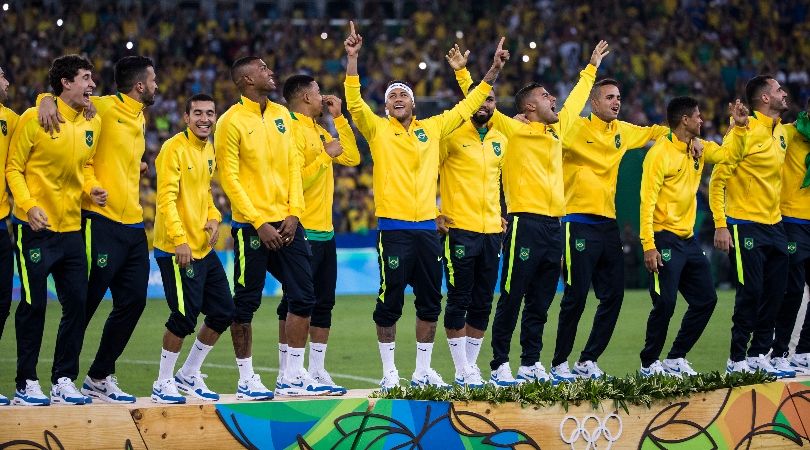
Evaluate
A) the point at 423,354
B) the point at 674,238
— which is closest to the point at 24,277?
the point at 423,354

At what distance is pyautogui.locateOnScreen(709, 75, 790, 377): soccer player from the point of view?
467 inches

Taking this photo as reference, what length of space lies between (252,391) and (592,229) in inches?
139

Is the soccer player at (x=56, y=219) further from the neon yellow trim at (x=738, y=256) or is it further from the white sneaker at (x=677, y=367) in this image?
the neon yellow trim at (x=738, y=256)

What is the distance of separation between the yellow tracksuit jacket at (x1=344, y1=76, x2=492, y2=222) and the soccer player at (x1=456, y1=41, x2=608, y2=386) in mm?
771

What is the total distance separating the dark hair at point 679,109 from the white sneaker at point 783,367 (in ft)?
8.02

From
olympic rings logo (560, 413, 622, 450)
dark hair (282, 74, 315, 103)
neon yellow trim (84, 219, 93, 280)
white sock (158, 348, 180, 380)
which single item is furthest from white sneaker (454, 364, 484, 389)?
neon yellow trim (84, 219, 93, 280)

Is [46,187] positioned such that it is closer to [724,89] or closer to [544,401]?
[544,401]

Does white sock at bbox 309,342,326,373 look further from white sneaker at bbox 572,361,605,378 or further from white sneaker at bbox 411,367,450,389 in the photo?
white sneaker at bbox 572,361,605,378

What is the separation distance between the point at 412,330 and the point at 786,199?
7352 mm

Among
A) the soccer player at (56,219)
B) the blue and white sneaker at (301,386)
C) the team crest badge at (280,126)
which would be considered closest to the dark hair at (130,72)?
the soccer player at (56,219)

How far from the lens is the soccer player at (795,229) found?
40.2 ft

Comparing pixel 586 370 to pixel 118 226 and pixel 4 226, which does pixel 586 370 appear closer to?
pixel 118 226

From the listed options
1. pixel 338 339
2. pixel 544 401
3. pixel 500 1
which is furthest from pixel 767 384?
pixel 500 1

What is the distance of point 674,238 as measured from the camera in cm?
1147
